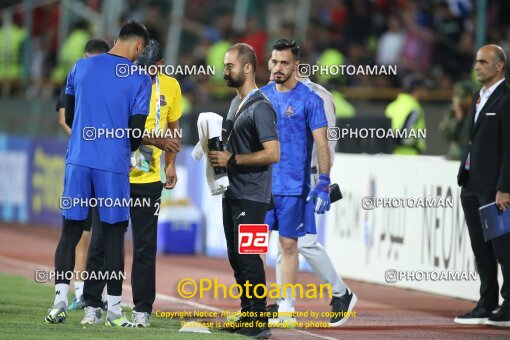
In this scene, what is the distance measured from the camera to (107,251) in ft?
34.2

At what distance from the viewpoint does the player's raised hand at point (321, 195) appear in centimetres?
1111

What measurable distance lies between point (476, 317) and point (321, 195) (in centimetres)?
217

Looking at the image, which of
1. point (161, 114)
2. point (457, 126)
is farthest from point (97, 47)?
point (457, 126)

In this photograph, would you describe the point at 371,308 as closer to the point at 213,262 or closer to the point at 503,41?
the point at 213,262

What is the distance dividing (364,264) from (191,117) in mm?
6646

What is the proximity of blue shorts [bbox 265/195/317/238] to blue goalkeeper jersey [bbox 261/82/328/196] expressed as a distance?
78 mm

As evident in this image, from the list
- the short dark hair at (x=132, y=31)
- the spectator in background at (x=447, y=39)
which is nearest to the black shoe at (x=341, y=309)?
the short dark hair at (x=132, y=31)

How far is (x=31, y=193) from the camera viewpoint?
83.4 feet

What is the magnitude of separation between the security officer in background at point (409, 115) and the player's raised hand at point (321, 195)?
6384 millimetres

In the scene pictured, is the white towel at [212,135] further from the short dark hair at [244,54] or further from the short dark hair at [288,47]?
the short dark hair at [288,47]

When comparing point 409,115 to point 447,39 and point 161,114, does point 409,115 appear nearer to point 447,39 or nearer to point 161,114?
point 447,39

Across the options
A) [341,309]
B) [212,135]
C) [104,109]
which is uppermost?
[104,109]

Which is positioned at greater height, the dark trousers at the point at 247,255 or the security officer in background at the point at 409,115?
the security officer in background at the point at 409,115

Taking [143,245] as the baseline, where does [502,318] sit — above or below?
below
